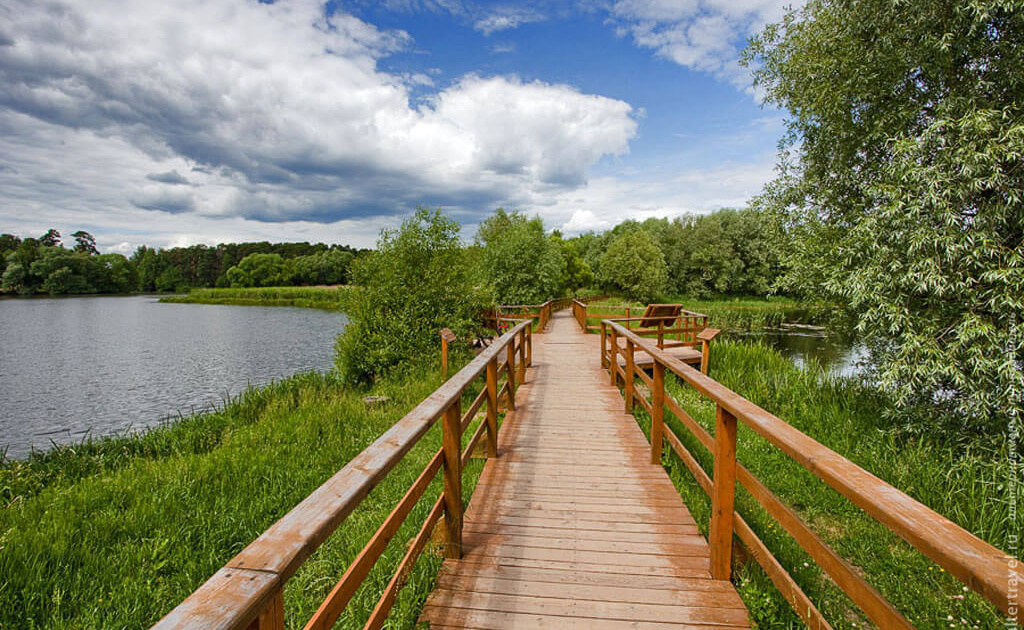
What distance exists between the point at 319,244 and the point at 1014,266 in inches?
4325

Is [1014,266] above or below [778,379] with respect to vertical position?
above

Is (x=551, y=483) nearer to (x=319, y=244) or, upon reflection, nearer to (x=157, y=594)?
(x=157, y=594)

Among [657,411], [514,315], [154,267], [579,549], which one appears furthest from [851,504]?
[154,267]

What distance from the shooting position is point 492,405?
427cm

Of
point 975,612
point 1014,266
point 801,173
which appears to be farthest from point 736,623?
point 801,173

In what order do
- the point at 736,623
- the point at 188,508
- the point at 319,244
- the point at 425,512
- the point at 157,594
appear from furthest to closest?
1. the point at 319,244
2. the point at 188,508
3. the point at 425,512
4. the point at 157,594
5. the point at 736,623

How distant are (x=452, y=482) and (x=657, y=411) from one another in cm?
217

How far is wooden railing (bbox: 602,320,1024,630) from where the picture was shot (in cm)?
102

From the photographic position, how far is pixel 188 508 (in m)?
4.48

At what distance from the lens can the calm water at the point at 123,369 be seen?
10141mm

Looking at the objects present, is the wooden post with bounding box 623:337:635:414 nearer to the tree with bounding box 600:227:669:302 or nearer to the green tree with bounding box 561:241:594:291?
the tree with bounding box 600:227:669:302

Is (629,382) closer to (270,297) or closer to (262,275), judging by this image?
(270,297)

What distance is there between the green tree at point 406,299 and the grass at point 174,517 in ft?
12.5

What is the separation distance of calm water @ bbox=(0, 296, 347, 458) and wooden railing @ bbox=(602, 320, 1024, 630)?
32.5 ft
